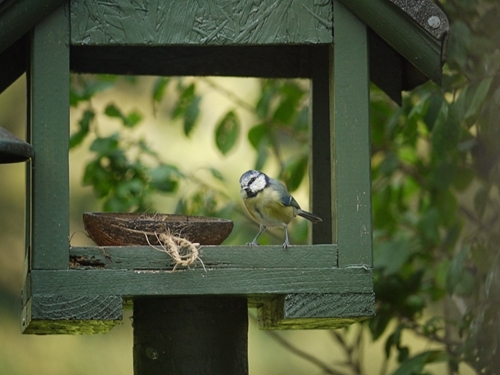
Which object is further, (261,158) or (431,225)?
(261,158)

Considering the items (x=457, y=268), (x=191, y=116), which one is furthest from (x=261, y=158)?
(x=457, y=268)

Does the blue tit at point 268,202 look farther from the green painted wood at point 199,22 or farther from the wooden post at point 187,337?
the green painted wood at point 199,22

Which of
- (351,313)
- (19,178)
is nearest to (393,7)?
(351,313)

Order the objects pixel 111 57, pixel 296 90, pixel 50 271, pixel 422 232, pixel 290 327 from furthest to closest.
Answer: pixel 296 90, pixel 422 232, pixel 111 57, pixel 290 327, pixel 50 271

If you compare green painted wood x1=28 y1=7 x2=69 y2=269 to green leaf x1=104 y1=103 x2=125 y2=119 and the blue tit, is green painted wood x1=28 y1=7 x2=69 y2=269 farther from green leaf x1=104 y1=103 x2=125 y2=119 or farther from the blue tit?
green leaf x1=104 y1=103 x2=125 y2=119

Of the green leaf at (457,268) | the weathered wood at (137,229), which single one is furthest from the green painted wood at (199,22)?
the green leaf at (457,268)

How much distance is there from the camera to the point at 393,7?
2270 mm

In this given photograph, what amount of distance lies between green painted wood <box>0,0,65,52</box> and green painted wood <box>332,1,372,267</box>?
2.56 ft

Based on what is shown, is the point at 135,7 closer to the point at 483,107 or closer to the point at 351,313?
the point at 351,313

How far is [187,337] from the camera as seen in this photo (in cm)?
245

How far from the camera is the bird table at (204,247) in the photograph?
2.17 meters

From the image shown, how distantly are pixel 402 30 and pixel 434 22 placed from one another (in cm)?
9

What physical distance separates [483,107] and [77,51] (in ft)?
4.50

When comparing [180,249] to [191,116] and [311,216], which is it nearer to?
[311,216]
